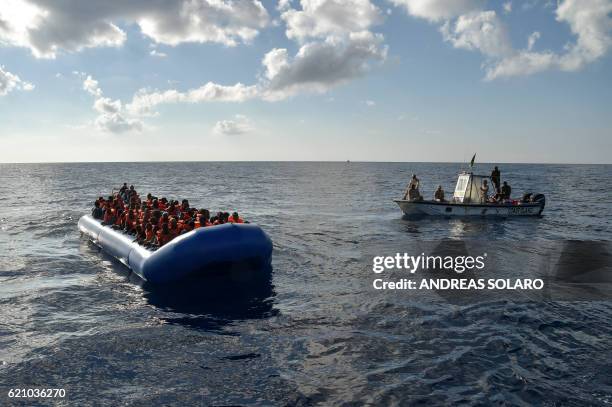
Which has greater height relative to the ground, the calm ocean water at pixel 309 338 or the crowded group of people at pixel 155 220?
A: the crowded group of people at pixel 155 220

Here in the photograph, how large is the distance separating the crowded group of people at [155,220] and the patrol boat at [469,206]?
13850 mm

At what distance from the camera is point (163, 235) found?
45.0 feet

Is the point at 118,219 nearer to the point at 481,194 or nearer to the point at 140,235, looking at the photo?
the point at 140,235

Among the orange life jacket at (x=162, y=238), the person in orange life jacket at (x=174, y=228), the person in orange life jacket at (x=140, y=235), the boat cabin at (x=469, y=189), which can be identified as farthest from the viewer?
the boat cabin at (x=469, y=189)

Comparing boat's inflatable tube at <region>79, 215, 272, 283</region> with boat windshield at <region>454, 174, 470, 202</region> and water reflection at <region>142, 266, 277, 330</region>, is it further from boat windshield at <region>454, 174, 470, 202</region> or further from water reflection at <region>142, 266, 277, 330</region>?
boat windshield at <region>454, 174, 470, 202</region>

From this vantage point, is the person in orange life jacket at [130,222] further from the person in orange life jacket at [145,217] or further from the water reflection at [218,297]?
the water reflection at [218,297]


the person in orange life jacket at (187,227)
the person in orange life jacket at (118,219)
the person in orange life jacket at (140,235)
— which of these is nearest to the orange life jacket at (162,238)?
the person in orange life jacket at (187,227)

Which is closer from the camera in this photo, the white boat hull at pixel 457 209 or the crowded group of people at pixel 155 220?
the crowded group of people at pixel 155 220

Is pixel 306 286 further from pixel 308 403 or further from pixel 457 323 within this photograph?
pixel 308 403

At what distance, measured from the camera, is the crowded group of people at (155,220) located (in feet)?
45.8

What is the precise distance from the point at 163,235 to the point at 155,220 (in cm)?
98

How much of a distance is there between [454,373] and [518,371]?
1150mm

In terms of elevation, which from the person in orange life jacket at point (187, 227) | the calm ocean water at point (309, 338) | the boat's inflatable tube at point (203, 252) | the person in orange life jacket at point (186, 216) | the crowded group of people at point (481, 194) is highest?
the crowded group of people at point (481, 194)

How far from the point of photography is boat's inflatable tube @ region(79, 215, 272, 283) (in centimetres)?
1233
